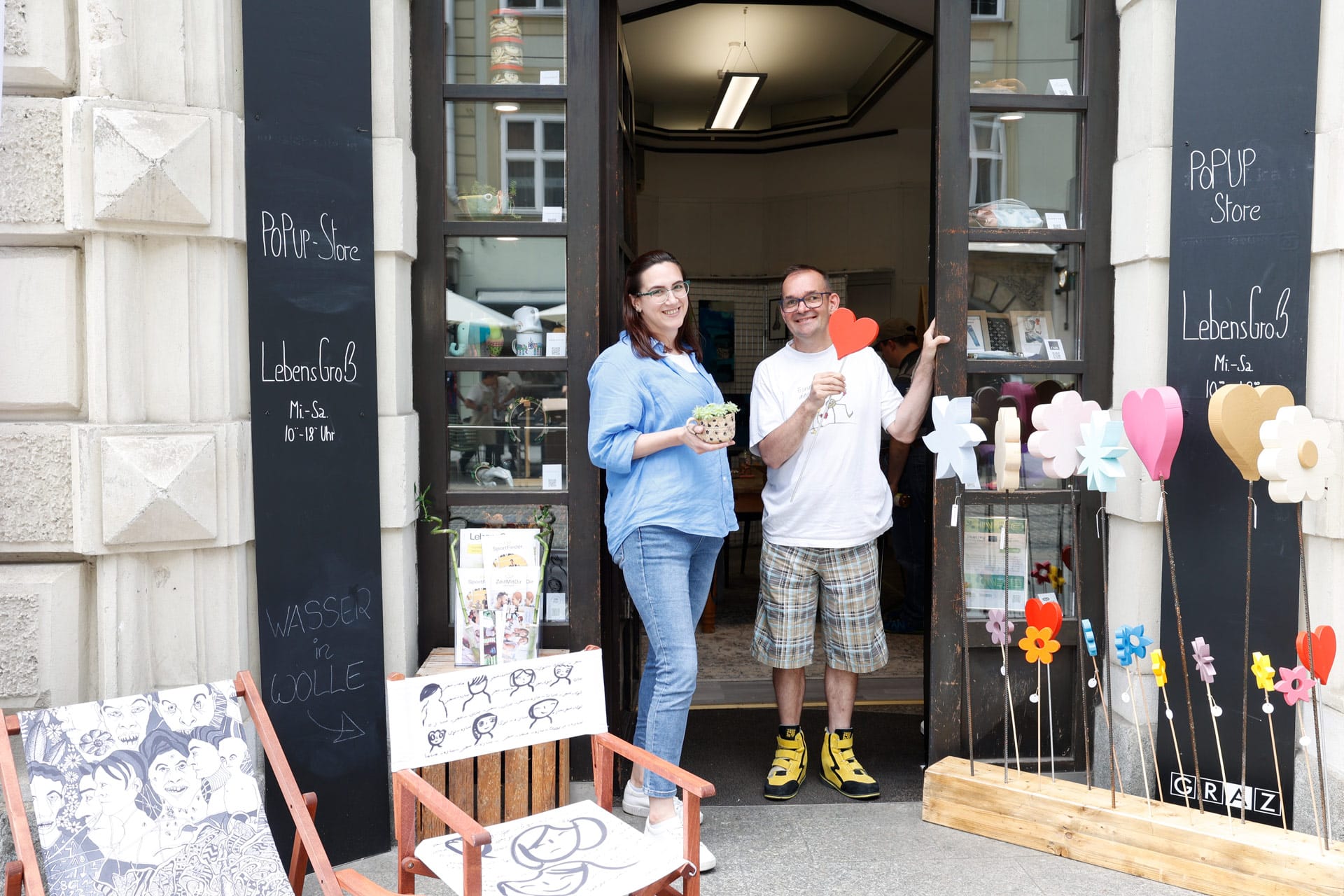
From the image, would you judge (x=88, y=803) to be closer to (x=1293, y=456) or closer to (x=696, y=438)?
(x=696, y=438)

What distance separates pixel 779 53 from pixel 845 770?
5981 mm

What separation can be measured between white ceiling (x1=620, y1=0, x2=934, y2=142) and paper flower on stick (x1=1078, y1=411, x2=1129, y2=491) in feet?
11.8

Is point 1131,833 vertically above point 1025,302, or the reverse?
point 1025,302

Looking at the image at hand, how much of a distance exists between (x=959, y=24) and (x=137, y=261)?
107 inches

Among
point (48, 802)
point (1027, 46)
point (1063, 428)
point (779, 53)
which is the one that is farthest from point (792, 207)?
point (48, 802)

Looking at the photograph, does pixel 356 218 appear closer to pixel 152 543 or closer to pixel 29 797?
pixel 152 543

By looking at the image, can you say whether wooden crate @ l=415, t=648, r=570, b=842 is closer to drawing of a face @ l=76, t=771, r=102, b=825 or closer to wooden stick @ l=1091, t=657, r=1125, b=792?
drawing of a face @ l=76, t=771, r=102, b=825

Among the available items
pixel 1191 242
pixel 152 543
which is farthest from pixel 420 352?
pixel 1191 242

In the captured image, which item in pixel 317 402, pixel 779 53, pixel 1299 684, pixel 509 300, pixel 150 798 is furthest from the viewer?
pixel 779 53

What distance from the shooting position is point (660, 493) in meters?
3.11

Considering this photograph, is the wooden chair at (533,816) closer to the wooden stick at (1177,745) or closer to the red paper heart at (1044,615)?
the red paper heart at (1044,615)

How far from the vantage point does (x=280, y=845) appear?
310cm

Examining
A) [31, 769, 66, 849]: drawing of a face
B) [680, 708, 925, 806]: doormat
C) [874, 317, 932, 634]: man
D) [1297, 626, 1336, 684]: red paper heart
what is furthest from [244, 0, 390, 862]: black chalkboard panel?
[874, 317, 932, 634]: man

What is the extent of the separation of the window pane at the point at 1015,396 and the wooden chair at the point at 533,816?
1.72 metres
